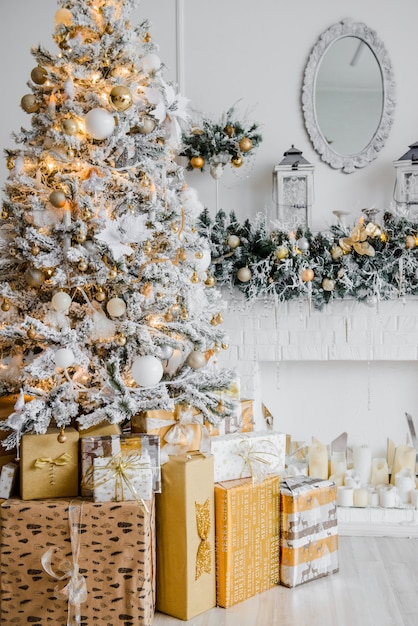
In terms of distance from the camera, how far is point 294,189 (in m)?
3.09

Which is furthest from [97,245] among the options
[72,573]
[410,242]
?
[410,242]

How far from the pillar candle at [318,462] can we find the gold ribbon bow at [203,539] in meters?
1.09

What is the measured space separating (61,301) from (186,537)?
2.83 feet

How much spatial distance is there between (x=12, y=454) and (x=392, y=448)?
6.27 ft

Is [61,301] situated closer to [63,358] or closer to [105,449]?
[63,358]

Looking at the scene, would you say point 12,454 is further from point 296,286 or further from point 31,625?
point 296,286

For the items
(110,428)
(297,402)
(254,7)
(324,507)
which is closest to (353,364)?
(297,402)

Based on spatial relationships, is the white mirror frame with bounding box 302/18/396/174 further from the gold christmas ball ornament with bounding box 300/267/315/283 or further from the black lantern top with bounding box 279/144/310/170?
the gold christmas ball ornament with bounding box 300/267/315/283

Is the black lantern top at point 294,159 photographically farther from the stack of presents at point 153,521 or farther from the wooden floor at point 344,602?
the wooden floor at point 344,602

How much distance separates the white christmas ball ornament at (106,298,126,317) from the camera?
7.10ft

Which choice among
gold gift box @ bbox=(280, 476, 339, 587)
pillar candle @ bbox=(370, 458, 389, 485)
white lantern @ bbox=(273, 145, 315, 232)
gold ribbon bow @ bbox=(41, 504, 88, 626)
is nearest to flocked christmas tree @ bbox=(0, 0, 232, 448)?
gold ribbon bow @ bbox=(41, 504, 88, 626)

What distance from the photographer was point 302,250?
295cm

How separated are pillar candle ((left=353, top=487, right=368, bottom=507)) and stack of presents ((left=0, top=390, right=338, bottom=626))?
59cm

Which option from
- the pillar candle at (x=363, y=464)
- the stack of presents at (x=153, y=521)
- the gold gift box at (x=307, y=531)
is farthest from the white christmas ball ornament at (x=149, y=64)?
the pillar candle at (x=363, y=464)
